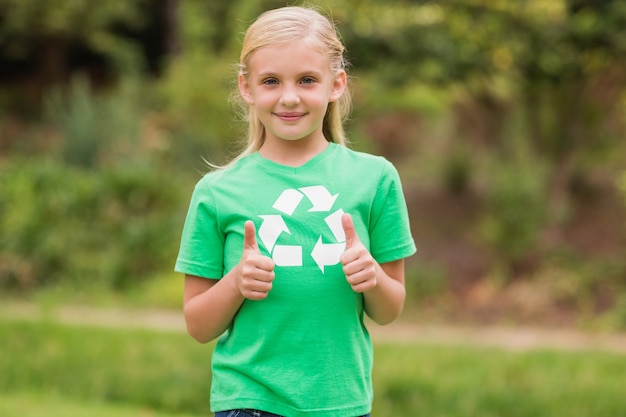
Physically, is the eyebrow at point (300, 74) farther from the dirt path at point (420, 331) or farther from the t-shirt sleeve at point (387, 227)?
the dirt path at point (420, 331)

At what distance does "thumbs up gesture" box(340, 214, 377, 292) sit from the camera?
2.10 meters

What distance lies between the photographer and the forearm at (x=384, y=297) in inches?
88.6

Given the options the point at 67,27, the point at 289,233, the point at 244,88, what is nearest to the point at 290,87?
the point at 244,88

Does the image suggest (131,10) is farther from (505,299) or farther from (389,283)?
(389,283)

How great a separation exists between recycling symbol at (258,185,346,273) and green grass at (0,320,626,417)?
2973mm

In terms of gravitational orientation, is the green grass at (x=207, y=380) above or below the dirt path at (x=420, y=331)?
below

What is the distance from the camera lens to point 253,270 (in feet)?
6.88

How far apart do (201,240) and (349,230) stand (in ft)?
1.29

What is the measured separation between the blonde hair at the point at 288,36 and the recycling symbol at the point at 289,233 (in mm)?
251

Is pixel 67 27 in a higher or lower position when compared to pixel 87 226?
higher

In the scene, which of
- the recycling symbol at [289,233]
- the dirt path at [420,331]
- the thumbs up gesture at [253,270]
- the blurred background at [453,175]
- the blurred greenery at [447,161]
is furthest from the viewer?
the blurred greenery at [447,161]

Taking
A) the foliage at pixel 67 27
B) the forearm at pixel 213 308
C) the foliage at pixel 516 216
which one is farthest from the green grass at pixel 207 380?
the foliage at pixel 67 27

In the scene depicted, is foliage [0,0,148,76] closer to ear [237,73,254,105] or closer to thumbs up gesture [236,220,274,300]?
ear [237,73,254,105]

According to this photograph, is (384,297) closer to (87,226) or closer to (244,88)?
(244,88)
